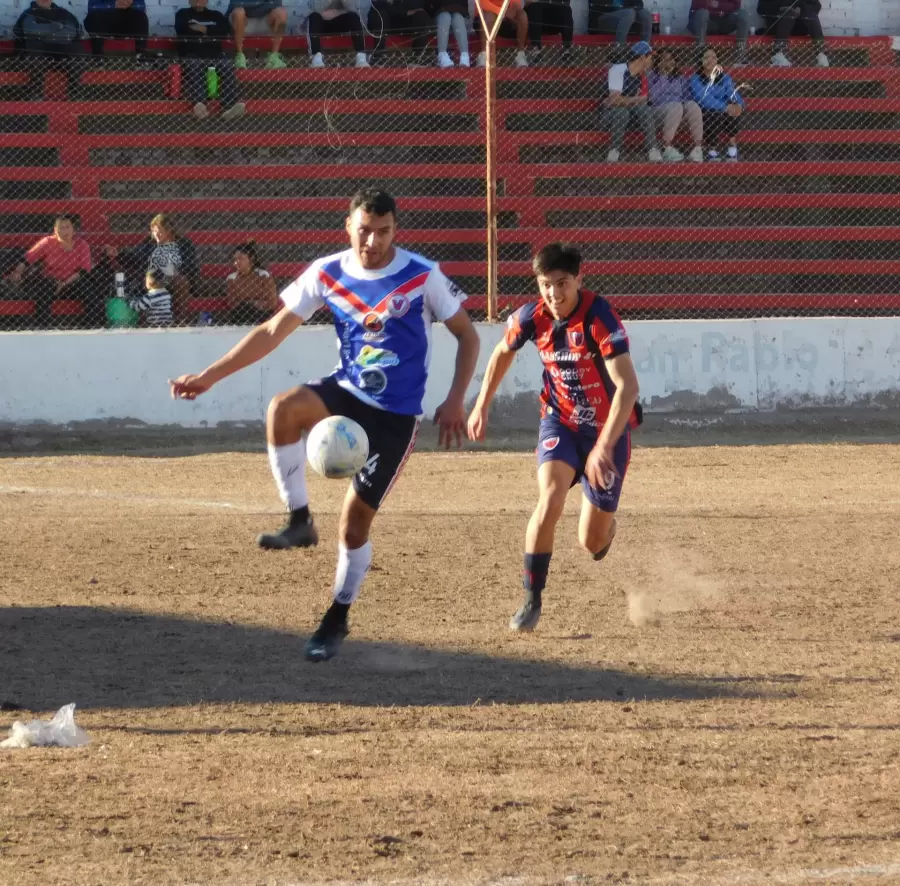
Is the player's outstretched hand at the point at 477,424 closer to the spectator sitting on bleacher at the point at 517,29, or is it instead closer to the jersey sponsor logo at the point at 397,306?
the jersey sponsor logo at the point at 397,306

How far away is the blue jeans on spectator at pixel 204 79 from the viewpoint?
58.4 feet

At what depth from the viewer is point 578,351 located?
7.17 metres

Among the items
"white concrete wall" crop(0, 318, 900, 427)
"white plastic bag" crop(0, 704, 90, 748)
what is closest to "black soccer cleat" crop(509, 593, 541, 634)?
"white plastic bag" crop(0, 704, 90, 748)

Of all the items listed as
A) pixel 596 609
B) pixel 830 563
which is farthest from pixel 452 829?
pixel 830 563

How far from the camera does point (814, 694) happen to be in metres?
6.29

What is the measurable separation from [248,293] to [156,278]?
0.98m

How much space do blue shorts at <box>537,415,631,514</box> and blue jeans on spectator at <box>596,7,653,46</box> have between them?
12905 millimetres

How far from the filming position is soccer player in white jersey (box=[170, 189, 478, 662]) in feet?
21.8

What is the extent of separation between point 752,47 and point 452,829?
52.8ft

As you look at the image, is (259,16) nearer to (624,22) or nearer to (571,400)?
(624,22)

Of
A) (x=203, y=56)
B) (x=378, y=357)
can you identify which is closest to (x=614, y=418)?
(x=378, y=357)

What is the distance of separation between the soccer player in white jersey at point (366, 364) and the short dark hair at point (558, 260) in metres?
0.47

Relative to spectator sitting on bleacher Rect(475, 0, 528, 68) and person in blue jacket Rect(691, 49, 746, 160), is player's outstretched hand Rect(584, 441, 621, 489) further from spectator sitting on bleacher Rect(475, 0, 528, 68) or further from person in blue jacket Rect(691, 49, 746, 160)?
spectator sitting on bleacher Rect(475, 0, 528, 68)

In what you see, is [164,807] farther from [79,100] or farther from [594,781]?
[79,100]
